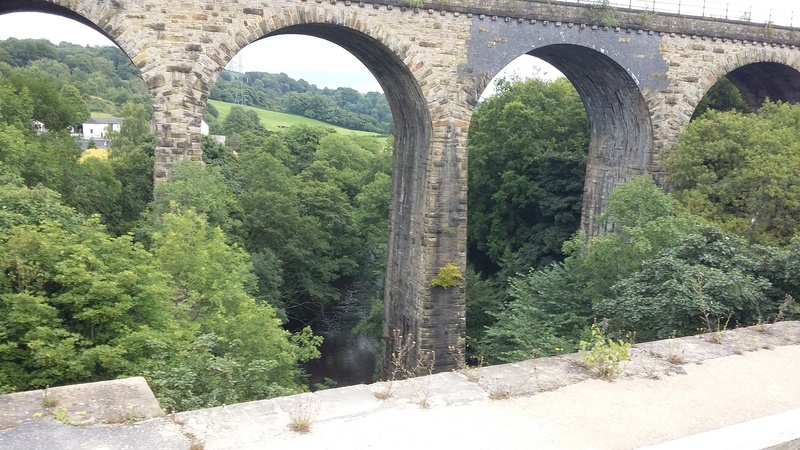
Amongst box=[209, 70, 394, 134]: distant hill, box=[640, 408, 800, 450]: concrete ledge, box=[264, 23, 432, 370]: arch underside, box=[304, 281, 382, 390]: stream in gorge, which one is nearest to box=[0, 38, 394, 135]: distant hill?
box=[209, 70, 394, 134]: distant hill

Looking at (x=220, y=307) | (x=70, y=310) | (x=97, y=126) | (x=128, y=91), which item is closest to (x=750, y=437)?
(x=70, y=310)

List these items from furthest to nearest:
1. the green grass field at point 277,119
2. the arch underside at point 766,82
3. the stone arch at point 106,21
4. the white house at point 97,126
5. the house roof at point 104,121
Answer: the green grass field at point 277,119
the white house at point 97,126
the house roof at point 104,121
the arch underside at point 766,82
the stone arch at point 106,21

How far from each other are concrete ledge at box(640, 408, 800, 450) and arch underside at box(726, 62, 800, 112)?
1897 cm

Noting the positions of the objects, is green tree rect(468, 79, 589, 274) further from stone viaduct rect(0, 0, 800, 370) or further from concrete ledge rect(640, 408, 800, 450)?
concrete ledge rect(640, 408, 800, 450)

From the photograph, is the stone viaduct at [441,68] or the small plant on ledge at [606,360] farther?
the stone viaduct at [441,68]

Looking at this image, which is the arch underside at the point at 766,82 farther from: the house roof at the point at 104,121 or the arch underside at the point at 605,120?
the house roof at the point at 104,121

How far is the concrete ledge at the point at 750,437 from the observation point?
405 centimetres

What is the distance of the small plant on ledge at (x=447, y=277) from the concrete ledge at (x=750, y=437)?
12065 millimetres

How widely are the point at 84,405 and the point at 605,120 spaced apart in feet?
61.4

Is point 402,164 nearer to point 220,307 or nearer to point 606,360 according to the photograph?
point 220,307

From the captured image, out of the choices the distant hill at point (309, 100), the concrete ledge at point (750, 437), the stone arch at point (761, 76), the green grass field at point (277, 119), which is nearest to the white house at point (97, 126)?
the green grass field at point (277, 119)

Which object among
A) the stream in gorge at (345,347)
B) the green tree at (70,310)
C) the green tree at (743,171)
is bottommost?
the stream in gorge at (345,347)

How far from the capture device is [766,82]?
854 inches

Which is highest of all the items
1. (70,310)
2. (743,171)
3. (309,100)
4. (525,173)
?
(309,100)
